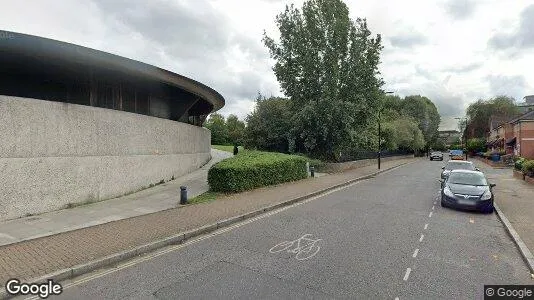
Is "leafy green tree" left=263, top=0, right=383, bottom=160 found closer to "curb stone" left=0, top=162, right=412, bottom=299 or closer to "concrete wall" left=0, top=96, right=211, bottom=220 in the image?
"concrete wall" left=0, top=96, right=211, bottom=220

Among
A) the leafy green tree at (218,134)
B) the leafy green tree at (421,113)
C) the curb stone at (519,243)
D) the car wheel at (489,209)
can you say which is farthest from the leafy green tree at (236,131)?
the leafy green tree at (421,113)

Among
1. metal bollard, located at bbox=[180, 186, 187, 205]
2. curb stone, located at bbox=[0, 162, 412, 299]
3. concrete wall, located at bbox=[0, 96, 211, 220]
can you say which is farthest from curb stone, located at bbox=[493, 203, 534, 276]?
concrete wall, located at bbox=[0, 96, 211, 220]

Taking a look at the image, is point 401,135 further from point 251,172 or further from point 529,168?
point 251,172

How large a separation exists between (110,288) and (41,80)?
37.9 ft

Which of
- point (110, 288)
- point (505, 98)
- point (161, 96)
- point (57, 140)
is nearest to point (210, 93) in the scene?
point (161, 96)

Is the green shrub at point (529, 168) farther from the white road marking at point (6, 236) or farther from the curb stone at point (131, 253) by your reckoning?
the white road marking at point (6, 236)

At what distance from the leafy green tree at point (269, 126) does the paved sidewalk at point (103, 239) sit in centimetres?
1787

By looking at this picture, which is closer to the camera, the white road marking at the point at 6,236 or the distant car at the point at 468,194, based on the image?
the white road marking at the point at 6,236

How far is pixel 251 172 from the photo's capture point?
52.5ft

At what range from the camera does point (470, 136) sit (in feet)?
309

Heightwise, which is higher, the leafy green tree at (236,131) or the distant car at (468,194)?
the leafy green tree at (236,131)

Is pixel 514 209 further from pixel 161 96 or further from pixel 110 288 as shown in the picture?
pixel 161 96

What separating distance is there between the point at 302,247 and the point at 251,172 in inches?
337

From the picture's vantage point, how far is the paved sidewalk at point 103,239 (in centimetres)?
623
